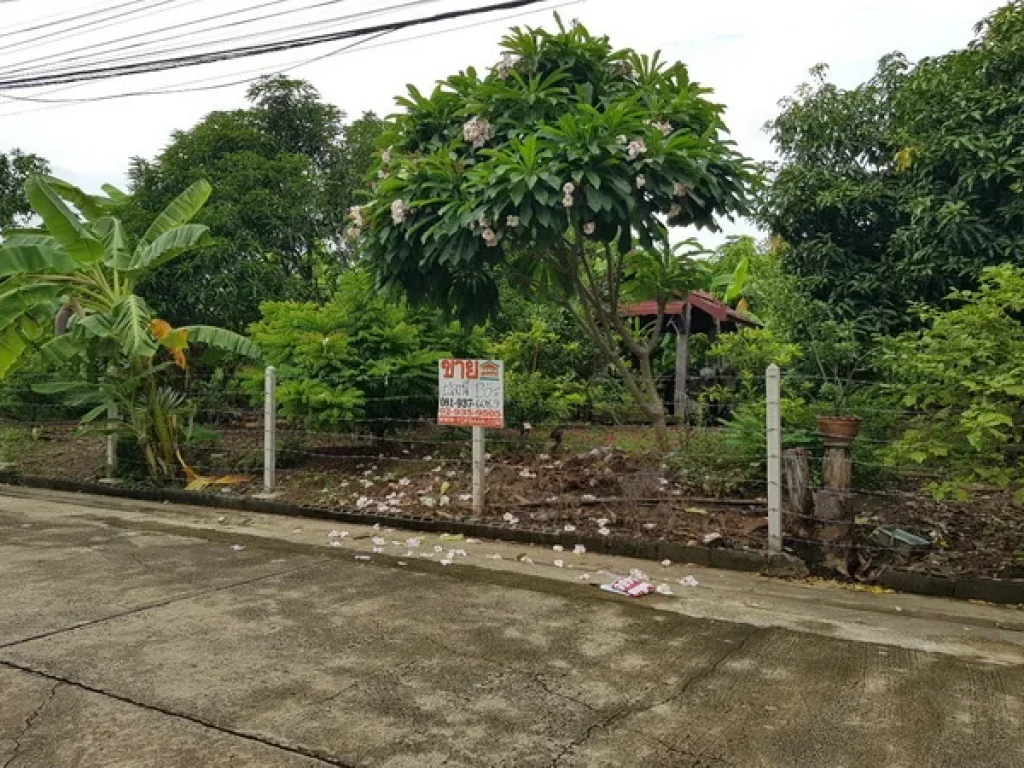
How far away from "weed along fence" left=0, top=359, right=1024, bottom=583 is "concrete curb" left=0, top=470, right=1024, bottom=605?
0.02 meters

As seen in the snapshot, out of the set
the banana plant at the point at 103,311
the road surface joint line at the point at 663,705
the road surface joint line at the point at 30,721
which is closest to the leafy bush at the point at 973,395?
the road surface joint line at the point at 663,705

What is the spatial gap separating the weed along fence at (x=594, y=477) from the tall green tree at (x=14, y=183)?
562cm

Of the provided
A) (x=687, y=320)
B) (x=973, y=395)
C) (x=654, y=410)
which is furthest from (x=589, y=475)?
(x=687, y=320)

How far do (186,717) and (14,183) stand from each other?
14.7 m

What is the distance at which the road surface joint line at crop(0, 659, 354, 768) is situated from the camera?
9.12 feet

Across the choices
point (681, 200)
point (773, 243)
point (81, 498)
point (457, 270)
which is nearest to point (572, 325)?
point (773, 243)

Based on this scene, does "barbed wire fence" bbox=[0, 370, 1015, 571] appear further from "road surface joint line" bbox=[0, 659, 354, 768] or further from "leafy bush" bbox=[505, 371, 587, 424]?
"road surface joint line" bbox=[0, 659, 354, 768]

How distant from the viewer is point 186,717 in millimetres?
3092

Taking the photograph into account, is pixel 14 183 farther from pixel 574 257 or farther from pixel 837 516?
pixel 837 516

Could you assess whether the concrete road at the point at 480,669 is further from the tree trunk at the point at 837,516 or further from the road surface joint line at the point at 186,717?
Result: the tree trunk at the point at 837,516

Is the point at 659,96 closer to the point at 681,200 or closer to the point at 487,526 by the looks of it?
the point at 681,200

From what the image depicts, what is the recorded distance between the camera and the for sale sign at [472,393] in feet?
22.4

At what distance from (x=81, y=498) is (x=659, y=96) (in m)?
7.73

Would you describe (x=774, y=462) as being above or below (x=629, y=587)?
above
